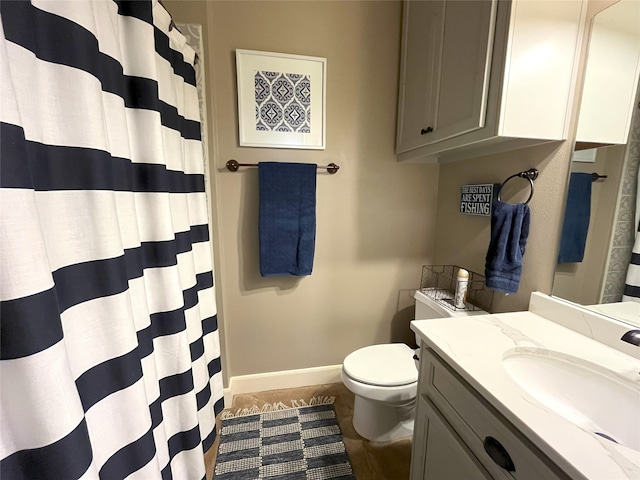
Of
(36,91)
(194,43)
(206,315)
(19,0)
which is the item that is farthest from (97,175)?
(194,43)

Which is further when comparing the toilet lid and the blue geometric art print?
the blue geometric art print

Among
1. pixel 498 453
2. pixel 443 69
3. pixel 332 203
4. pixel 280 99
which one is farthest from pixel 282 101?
pixel 498 453

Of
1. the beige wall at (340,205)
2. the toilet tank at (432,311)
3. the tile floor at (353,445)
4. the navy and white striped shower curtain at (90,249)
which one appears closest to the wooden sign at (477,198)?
the beige wall at (340,205)

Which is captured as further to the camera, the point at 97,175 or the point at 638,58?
the point at 638,58

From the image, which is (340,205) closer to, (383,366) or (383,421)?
(383,366)

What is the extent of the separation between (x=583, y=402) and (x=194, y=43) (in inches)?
82.6

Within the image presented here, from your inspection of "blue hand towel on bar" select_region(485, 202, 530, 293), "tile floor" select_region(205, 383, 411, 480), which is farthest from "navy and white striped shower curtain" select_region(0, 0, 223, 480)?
"blue hand towel on bar" select_region(485, 202, 530, 293)

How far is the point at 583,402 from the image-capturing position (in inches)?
29.8

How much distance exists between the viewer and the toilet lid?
4.24 ft

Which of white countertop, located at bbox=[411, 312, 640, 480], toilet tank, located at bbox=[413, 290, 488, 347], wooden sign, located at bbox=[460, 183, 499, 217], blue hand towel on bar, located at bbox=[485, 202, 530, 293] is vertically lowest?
toilet tank, located at bbox=[413, 290, 488, 347]

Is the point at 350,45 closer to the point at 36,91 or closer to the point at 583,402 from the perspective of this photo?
the point at 36,91

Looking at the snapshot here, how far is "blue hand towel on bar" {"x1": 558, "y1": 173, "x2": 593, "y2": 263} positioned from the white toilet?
0.50m

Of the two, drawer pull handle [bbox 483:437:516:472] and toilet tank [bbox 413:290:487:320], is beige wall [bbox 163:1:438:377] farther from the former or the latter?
drawer pull handle [bbox 483:437:516:472]

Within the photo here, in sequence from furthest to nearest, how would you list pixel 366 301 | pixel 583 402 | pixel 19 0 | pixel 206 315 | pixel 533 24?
pixel 366 301 → pixel 206 315 → pixel 533 24 → pixel 583 402 → pixel 19 0
